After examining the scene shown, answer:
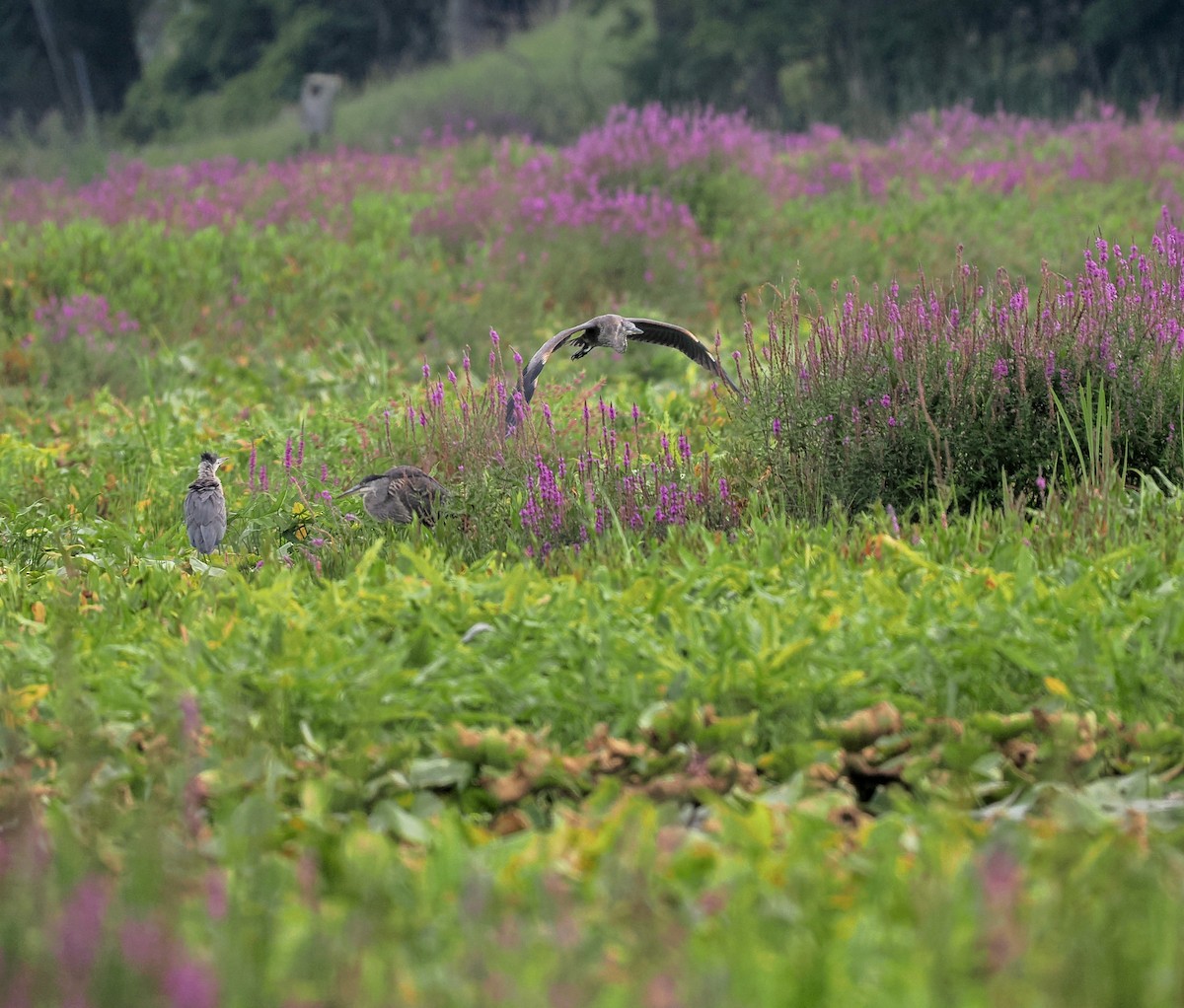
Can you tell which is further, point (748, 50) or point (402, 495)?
point (748, 50)

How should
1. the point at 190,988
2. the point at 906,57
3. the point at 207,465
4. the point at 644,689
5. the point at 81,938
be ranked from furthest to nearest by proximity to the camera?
1. the point at 906,57
2. the point at 207,465
3. the point at 644,689
4. the point at 81,938
5. the point at 190,988

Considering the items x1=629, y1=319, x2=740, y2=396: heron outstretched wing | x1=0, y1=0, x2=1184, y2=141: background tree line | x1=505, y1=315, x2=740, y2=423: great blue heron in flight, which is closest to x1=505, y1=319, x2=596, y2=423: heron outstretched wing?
x1=505, y1=315, x2=740, y2=423: great blue heron in flight

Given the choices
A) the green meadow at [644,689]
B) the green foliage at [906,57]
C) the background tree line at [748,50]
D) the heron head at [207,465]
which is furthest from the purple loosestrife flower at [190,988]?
the green foliage at [906,57]

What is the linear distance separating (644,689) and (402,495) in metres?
1.80

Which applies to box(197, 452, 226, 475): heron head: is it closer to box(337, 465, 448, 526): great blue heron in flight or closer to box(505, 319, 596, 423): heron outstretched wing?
box(337, 465, 448, 526): great blue heron in flight

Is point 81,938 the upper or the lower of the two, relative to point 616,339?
upper

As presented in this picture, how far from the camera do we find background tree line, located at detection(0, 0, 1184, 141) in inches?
755

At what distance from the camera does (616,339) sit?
4773 millimetres

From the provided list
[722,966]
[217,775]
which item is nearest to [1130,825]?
[722,966]

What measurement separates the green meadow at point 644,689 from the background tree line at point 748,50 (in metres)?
13.0

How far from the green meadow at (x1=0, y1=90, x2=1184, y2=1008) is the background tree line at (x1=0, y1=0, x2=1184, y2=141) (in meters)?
13.0

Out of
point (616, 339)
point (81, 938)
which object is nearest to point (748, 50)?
point (616, 339)

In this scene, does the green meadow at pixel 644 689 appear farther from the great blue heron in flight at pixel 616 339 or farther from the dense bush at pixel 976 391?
the great blue heron in flight at pixel 616 339

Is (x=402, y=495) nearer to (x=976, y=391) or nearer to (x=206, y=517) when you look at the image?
(x=206, y=517)
